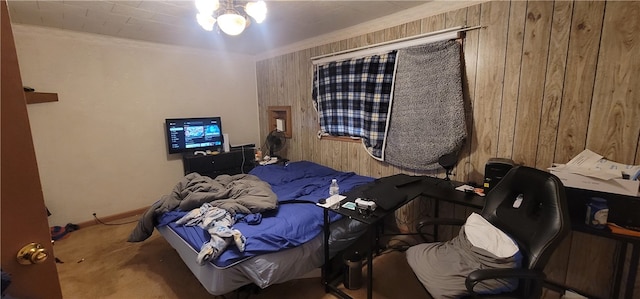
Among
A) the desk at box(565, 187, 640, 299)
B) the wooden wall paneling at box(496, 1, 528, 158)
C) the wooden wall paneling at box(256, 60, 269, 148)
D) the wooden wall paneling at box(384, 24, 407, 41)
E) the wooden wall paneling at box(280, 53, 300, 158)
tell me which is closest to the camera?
the desk at box(565, 187, 640, 299)

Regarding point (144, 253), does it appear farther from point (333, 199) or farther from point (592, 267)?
point (592, 267)

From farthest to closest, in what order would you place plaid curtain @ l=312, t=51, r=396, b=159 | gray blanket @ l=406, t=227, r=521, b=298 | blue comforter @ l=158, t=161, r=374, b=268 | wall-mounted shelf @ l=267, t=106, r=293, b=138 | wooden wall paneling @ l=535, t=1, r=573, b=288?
wall-mounted shelf @ l=267, t=106, r=293, b=138 → plaid curtain @ l=312, t=51, r=396, b=159 → wooden wall paneling @ l=535, t=1, r=573, b=288 → blue comforter @ l=158, t=161, r=374, b=268 → gray blanket @ l=406, t=227, r=521, b=298

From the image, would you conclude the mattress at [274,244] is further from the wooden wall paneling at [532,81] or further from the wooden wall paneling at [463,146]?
the wooden wall paneling at [532,81]

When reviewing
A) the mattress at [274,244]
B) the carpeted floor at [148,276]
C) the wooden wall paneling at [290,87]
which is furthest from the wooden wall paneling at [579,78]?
the wooden wall paneling at [290,87]

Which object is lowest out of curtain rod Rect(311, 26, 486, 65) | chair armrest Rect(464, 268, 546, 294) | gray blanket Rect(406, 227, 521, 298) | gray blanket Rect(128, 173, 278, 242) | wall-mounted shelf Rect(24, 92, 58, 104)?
gray blanket Rect(406, 227, 521, 298)

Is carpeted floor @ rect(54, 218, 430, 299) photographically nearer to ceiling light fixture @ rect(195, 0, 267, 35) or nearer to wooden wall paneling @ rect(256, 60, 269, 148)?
ceiling light fixture @ rect(195, 0, 267, 35)

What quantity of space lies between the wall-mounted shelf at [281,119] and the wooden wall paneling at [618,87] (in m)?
3.31

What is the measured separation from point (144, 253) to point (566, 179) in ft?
11.6

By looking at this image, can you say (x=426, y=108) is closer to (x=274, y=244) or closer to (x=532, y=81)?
(x=532, y=81)

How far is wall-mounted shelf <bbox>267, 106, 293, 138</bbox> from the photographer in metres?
4.16

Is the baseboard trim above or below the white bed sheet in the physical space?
below

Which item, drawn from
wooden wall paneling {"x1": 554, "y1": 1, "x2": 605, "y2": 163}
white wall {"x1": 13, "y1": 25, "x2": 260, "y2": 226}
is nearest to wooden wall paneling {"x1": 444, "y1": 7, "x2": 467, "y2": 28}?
wooden wall paneling {"x1": 554, "y1": 1, "x2": 605, "y2": 163}

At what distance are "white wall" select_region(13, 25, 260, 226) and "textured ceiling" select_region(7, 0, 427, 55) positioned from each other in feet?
0.83

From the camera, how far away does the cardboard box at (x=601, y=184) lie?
1500mm
